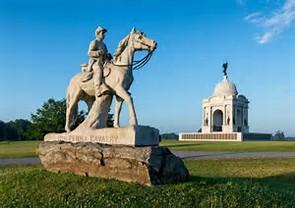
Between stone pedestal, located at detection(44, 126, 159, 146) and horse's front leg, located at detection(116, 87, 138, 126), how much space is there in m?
0.23

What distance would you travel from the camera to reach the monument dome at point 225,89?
2346 inches

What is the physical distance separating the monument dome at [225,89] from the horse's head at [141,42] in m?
50.7

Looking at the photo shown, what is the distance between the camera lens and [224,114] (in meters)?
57.5

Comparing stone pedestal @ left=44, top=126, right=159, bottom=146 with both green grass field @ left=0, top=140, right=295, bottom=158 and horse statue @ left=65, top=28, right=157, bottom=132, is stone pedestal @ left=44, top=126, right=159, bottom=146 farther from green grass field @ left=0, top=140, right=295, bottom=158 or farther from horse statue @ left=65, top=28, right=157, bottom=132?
green grass field @ left=0, top=140, right=295, bottom=158

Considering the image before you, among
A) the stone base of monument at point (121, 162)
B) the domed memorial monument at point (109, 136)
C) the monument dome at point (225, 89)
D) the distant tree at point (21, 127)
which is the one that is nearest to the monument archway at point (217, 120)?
the monument dome at point (225, 89)

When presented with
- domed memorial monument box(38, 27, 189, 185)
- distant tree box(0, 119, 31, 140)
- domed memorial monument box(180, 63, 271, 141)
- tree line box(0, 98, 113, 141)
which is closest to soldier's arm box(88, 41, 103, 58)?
domed memorial monument box(38, 27, 189, 185)

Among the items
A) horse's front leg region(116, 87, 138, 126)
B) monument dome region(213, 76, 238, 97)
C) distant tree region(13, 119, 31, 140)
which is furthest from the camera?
distant tree region(13, 119, 31, 140)

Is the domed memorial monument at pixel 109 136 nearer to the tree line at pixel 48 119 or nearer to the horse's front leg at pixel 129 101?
the horse's front leg at pixel 129 101

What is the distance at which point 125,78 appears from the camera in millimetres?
9617

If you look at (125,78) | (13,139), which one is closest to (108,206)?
(125,78)

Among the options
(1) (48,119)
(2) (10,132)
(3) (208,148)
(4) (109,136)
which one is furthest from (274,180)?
(2) (10,132)

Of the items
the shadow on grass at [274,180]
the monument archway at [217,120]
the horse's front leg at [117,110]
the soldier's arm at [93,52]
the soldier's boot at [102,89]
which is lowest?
the shadow on grass at [274,180]

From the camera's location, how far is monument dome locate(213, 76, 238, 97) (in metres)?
59.6

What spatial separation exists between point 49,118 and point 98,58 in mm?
42040
